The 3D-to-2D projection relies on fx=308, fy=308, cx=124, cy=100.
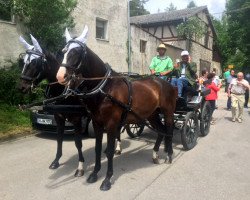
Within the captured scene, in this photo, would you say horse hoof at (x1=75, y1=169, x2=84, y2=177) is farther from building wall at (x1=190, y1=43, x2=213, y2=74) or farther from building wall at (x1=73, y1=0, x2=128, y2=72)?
building wall at (x1=190, y1=43, x2=213, y2=74)

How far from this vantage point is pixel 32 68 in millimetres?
4930

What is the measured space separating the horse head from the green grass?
11.8 ft

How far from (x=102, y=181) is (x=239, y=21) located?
3424cm

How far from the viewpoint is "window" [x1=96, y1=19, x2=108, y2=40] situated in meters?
15.6

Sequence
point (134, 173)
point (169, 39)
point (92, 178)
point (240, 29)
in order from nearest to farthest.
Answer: point (92, 178)
point (134, 173)
point (169, 39)
point (240, 29)

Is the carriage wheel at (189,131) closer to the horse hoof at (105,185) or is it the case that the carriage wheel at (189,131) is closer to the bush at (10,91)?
the horse hoof at (105,185)

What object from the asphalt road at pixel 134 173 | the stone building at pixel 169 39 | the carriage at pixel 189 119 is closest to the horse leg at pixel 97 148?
the asphalt road at pixel 134 173

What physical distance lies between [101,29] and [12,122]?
8339 mm

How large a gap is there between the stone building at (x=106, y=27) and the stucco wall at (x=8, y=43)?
8.77 ft

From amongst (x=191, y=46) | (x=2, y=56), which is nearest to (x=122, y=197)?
(x=2, y=56)

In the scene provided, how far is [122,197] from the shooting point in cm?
457

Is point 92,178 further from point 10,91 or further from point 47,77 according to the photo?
point 10,91

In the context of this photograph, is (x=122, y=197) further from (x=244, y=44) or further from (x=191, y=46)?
(x=244, y=44)

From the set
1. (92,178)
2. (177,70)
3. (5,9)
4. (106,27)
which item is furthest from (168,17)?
(92,178)
